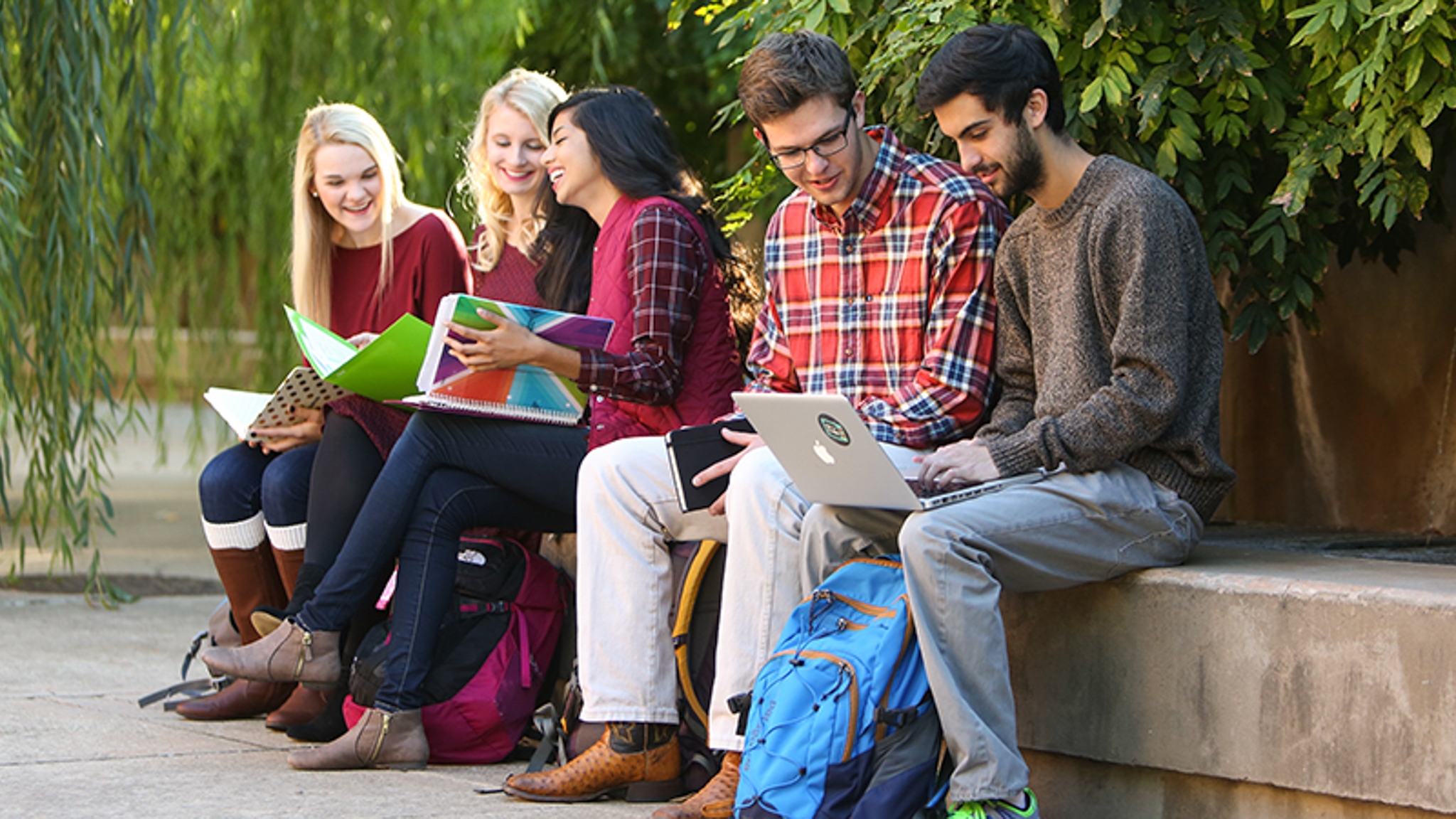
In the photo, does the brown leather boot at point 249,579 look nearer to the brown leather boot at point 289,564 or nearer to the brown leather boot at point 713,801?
the brown leather boot at point 289,564

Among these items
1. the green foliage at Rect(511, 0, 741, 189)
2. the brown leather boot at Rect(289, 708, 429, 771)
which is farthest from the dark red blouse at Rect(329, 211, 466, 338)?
the green foliage at Rect(511, 0, 741, 189)

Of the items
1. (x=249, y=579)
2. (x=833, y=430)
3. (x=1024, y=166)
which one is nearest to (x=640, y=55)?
(x=249, y=579)

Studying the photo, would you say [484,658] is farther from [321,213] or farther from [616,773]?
[321,213]

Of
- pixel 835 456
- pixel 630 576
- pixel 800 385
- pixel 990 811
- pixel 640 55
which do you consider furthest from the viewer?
pixel 640 55

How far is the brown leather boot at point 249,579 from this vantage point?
13.8 ft

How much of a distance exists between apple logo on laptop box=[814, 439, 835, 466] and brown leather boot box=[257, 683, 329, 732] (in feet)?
5.35

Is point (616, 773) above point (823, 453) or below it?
below

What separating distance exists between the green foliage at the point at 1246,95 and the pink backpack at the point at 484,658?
1.33 meters

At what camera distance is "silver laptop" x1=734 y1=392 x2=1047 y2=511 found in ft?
8.91

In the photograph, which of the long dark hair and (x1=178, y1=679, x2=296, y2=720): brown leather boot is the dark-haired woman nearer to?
the long dark hair

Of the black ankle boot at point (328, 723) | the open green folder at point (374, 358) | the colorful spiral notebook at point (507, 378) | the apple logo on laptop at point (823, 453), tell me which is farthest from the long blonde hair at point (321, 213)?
the apple logo on laptop at point (823, 453)

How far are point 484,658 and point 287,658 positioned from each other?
0.43 m

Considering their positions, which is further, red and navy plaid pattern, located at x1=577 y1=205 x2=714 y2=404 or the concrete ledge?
red and navy plaid pattern, located at x1=577 y1=205 x2=714 y2=404

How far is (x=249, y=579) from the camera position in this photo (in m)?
4.20
